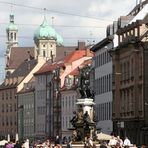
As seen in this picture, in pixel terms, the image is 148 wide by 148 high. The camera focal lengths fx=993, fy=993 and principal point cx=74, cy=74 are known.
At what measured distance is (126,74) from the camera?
99.4m

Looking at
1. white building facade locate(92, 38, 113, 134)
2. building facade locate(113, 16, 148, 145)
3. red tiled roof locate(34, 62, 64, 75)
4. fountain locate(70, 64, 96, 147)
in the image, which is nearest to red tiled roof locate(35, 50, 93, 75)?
red tiled roof locate(34, 62, 64, 75)

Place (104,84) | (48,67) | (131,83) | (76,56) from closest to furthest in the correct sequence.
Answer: (131,83), (104,84), (76,56), (48,67)

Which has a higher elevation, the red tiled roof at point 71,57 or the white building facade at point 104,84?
the red tiled roof at point 71,57

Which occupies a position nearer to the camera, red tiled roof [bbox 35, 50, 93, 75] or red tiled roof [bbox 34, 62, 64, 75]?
red tiled roof [bbox 35, 50, 93, 75]

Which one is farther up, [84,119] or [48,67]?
[48,67]

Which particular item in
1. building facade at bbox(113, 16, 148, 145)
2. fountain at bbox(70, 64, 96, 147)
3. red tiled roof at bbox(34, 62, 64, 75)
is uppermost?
red tiled roof at bbox(34, 62, 64, 75)

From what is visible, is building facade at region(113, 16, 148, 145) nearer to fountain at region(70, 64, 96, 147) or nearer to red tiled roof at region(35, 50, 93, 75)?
fountain at region(70, 64, 96, 147)

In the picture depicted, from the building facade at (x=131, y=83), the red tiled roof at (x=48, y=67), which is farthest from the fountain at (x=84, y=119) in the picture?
the red tiled roof at (x=48, y=67)

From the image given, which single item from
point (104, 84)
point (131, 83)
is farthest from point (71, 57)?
point (131, 83)

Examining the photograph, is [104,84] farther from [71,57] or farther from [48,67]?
[48,67]

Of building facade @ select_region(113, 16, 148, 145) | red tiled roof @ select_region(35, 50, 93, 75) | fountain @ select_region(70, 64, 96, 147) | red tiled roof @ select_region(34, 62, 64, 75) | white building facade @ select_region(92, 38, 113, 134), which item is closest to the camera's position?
fountain @ select_region(70, 64, 96, 147)

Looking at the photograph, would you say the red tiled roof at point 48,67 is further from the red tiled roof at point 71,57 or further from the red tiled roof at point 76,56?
the red tiled roof at point 76,56

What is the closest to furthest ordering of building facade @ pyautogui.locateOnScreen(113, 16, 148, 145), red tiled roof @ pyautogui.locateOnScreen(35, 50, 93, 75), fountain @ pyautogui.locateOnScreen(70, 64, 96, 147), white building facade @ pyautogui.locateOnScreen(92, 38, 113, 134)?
fountain @ pyautogui.locateOnScreen(70, 64, 96, 147) < building facade @ pyautogui.locateOnScreen(113, 16, 148, 145) < white building facade @ pyautogui.locateOnScreen(92, 38, 113, 134) < red tiled roof @ pyautogui.locateOnScreen(35, 50, 93, 75)

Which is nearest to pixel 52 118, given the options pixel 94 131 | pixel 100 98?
pixel 100 98
